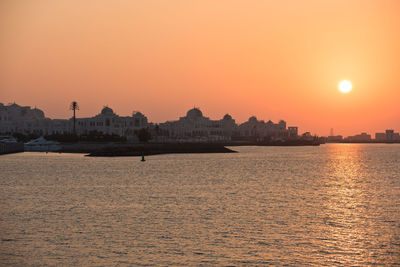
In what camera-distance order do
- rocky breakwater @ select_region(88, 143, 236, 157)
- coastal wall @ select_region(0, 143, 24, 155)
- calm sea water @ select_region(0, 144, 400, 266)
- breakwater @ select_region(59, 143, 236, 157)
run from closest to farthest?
calm sea water @ select_region(0, 144, 400, 266) → rocky breakwater @ select_region(88, 143, 236, 157) → breakwater @ select_region(59, 143, 236, 157) → coastal wall @ select_region(0, 143, 24, 155)

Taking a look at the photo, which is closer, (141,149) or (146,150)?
(146,150)

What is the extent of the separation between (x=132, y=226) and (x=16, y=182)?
4072cm

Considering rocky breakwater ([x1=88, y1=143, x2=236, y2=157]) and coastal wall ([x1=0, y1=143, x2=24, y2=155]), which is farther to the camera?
coastal wall ([x1=0, y1=143, x2=24, y2=155])

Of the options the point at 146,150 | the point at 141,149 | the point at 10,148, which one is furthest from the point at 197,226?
the point at 10,148

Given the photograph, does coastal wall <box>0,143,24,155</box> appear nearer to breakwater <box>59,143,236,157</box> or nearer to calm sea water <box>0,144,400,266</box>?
breakwater <box>59,143,236,157</box>

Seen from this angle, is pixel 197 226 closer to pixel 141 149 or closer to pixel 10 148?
pixel 141 149

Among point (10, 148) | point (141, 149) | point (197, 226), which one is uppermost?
point (10, 148)

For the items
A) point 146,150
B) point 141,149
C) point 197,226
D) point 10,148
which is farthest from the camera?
point 10,148

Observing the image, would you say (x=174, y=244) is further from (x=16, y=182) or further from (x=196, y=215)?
(x=16, y=182)

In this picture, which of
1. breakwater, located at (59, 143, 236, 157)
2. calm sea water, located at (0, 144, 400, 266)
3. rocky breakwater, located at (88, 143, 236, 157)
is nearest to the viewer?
calm sea water, located at (0, 144, 400, 266)

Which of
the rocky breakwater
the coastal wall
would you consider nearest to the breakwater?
the rocky breakwater

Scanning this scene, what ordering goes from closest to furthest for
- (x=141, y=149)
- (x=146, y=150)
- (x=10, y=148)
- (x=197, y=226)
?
(x=197, y=226) → (x=146, y=150) → (x=141, y=149) → (x=10, y=148)

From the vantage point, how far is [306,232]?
1315 inches

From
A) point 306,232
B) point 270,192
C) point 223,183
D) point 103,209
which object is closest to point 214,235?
point 306,232
